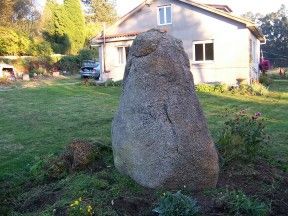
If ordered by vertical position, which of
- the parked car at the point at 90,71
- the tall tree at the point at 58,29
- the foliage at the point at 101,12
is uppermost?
the foliage at the point at 101,12

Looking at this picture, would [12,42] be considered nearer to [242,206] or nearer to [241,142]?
[241,142]

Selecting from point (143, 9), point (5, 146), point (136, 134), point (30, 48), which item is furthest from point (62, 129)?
point (30, 48)

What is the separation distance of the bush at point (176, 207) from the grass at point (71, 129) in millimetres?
616

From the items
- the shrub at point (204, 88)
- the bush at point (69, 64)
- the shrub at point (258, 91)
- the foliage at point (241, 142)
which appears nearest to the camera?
the foliage at point (241, 142)

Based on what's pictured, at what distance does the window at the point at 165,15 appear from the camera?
25172 mm

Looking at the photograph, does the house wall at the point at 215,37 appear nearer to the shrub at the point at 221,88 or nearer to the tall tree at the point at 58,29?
the shrub at the point at 221,88

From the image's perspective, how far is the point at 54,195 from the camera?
204 inches

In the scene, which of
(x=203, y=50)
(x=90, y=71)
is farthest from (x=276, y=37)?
(x=203, y=50)

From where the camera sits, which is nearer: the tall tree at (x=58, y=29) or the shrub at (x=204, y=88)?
the shrub at (x=204, y=88)

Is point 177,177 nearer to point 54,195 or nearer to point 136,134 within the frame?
point 136,134

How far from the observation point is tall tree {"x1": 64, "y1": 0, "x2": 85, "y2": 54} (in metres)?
48.5

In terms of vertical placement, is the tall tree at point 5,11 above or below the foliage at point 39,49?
above

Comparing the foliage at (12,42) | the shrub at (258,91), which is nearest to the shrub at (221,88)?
the shrub at (258,91)

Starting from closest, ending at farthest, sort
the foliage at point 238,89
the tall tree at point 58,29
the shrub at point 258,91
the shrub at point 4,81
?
the shrub at point 258,91
the foliage at point 238,89
the shrub at point 4,81
the tall tree at point 58,29
